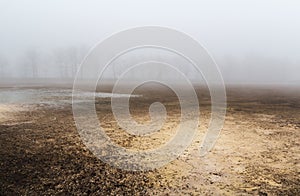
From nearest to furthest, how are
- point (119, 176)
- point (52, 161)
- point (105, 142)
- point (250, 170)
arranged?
point (119, 176) → point (250, 170) → point (52, 161) → point (105, 142)

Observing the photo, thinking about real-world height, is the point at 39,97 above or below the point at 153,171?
above

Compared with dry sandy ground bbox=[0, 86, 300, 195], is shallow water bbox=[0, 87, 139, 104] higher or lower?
higher

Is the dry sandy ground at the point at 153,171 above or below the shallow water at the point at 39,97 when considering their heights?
below

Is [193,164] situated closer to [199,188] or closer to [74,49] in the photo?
[199,188]

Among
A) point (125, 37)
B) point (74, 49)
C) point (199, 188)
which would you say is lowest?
point (199, 188)

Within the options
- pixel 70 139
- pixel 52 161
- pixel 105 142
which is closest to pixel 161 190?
pixel 52 161

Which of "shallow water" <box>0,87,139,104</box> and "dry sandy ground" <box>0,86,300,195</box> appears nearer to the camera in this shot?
"dry sandy ground" <box>0,86,300,195</box>

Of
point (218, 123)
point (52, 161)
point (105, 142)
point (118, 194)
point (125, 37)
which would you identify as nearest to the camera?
point (118, 194)

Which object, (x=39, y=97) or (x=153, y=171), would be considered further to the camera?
(x=39, y=97)

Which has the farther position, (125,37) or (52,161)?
(125,37)

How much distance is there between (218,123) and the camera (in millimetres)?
14844

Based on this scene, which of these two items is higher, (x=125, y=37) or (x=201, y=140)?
(x=125, y=37)

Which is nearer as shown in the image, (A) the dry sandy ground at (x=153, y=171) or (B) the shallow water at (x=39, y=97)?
(A) the dry sandy ground at (x=153, y=171)

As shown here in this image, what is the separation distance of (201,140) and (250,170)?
12.0ft
